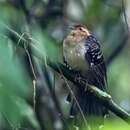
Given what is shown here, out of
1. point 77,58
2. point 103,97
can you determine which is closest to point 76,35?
point 77,58

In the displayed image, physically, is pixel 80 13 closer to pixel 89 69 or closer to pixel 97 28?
pixel 97 28

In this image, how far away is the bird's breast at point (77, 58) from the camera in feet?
14.6

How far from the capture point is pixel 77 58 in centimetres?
445

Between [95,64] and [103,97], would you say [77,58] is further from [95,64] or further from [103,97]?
[103,97]

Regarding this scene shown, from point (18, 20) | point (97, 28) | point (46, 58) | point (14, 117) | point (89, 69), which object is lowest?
point (14, 117)

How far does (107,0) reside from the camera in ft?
20.5

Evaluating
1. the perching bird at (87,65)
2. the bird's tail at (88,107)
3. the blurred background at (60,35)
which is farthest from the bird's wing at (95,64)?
the blurred background at (60,35)

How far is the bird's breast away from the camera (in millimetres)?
4438

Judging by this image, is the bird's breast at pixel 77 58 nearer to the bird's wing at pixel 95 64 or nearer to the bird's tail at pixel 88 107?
the bird's wing at pixel 95 64

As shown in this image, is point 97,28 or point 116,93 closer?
point 116,93

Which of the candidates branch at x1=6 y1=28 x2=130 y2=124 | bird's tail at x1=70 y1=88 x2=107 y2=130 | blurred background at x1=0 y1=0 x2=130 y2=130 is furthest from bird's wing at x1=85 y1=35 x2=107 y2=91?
branch at x1=6 y1=28 x2=130 y2=124

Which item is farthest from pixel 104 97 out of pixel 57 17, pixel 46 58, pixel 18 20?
pixel 57 17

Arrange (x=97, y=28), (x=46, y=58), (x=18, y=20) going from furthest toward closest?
(x=97, y=28) → (x=18, y=20) → (x=46, y=58)

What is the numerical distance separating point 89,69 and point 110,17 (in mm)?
1960
